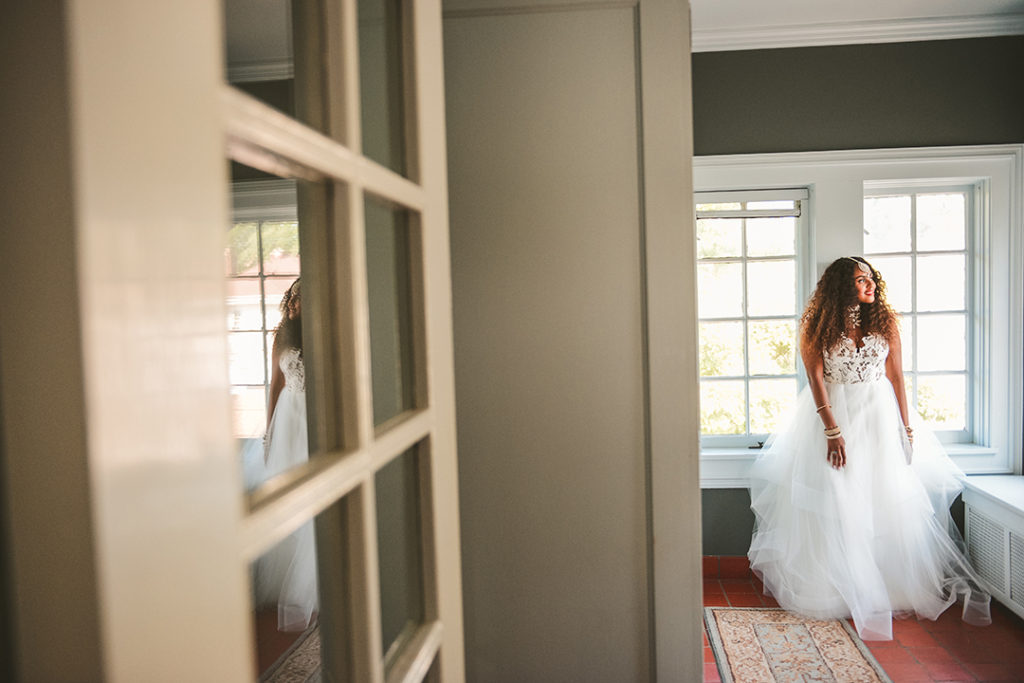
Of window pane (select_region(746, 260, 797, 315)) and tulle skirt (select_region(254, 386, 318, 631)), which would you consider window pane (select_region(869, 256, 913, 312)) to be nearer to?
window pane (select_region(746, 260, 797, 315))

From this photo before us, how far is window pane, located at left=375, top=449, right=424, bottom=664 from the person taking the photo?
0.65m

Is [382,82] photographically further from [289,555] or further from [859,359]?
[859,359]

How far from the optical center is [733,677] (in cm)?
248

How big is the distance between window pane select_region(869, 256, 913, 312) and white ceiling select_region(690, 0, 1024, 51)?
3.64 feet

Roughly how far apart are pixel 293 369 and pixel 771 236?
3.39 meters

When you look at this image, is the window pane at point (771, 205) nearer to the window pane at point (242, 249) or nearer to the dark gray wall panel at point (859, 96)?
the dark gray wall panel at point (859, 96)

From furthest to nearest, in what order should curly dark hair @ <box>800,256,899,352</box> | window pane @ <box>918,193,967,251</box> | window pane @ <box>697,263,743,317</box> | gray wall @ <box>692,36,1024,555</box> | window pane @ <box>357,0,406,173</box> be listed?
window pane @ <box>697,263,743,317</box>
window pane @ <box>918,193,967,251</box>
gray wall @ <box>692,36,1024,555</box>
curly dark hair @ <box>800,256,899,352</box>
window pane @ <box>357,0,406,173</box>

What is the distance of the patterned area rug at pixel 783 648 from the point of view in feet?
8.10

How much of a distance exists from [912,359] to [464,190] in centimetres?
311

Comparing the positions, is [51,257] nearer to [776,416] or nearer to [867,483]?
[867,483]

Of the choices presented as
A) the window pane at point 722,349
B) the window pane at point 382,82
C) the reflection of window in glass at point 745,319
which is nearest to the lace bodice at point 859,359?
the reflection of window in glass at point 745,319

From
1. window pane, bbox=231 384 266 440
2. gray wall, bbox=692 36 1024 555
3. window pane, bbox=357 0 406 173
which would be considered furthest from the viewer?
gray wall, bbox=692 36 1024 555

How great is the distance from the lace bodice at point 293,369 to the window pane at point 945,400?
148 inches

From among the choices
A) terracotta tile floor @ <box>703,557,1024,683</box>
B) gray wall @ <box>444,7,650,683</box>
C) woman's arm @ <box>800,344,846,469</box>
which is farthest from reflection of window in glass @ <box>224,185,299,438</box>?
woman's arm @ <box>800,344,846,469</box>
